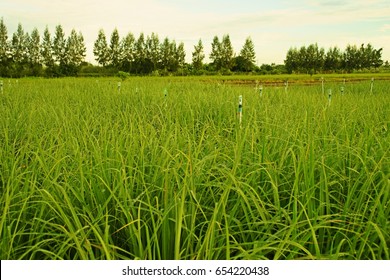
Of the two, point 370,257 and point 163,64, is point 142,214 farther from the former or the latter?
point 163,64

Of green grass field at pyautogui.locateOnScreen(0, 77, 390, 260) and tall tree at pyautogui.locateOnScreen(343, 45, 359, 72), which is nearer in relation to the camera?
green grass field at pyautogui.locateOnScreen(0, 77, 390, 260)

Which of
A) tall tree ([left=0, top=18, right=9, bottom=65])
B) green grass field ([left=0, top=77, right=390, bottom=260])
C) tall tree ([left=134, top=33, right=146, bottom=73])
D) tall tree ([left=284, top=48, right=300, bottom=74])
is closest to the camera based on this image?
green grass field ([left=0, top=77, right=390, bottom=260])

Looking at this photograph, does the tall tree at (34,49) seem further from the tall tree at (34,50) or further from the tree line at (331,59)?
the tree line at (331,59)

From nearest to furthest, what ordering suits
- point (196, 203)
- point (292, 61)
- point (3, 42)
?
1. point (196, 203)
2. point (3, 42)
3. point (292, 61)

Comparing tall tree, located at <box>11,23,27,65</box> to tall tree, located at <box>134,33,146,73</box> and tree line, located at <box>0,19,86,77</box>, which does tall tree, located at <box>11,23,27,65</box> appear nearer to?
tree line, located at <box>0,19,86,77</box>

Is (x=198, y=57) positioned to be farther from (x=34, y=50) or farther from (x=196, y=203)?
(x=196, y=203)

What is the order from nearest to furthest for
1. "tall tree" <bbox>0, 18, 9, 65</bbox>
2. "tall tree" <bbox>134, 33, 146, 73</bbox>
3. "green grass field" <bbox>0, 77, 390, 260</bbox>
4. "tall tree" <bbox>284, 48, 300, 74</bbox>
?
"green grass field" <bbox>0, 77, 390, 260</bbox> < "tall tree" <bbox>0, 18, 9, 65</bbox> < "tall tree" <bbox>134, 33, 146, 73</bbox> < "tall tree" <bbox>284, 48, 300, 74</bbox>

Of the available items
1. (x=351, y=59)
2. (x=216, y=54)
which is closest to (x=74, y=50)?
(x=216, y=54)

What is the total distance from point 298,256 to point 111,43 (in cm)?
5401

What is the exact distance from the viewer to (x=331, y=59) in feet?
225

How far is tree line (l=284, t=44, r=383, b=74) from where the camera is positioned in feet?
212

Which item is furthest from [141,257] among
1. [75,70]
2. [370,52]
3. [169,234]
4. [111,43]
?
[370,52]

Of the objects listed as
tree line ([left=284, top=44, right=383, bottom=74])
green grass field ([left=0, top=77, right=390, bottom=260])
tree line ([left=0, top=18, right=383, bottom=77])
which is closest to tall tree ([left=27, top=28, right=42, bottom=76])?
tree line ([left=0, top=18, right=383, bottom=77])
